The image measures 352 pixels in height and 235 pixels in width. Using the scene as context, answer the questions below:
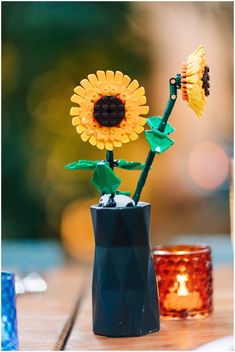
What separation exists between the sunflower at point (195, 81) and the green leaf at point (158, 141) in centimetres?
5

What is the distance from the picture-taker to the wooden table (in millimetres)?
817

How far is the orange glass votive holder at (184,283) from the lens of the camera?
957 mm

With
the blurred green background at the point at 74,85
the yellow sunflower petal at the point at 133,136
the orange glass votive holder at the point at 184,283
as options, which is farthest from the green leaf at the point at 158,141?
the blurred green background at the point at 74,85

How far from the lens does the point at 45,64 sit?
2.24 m

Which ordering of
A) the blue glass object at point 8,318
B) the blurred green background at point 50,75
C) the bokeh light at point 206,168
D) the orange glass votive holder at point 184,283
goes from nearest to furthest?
the blue glass object at point 8,318 < the orange glass votive holder at point 184,283 < the blurred green background at point 50,75 < the bokeh light at point 206,168

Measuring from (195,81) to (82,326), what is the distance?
1.14 feet

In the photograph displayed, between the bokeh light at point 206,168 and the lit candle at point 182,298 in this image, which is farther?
the bokeh light at point 206,168

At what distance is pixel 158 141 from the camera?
2.72 ft

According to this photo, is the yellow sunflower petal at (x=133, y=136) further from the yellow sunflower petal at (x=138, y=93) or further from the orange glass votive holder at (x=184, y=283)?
the orange glass votive holder at (x=184, y=283)

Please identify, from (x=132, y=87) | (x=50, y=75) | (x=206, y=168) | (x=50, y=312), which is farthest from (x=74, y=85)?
(x=132, y=87)

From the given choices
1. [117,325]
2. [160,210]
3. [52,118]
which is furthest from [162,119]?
[160,210]

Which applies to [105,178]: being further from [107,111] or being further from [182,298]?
[182,298]

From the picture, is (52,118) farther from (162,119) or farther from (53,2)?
(162,119)

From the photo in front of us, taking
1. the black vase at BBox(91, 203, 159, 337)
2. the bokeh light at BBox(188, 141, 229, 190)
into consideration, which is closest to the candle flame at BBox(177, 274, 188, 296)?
the black vase at BBox(91, 203, 159, 337)
